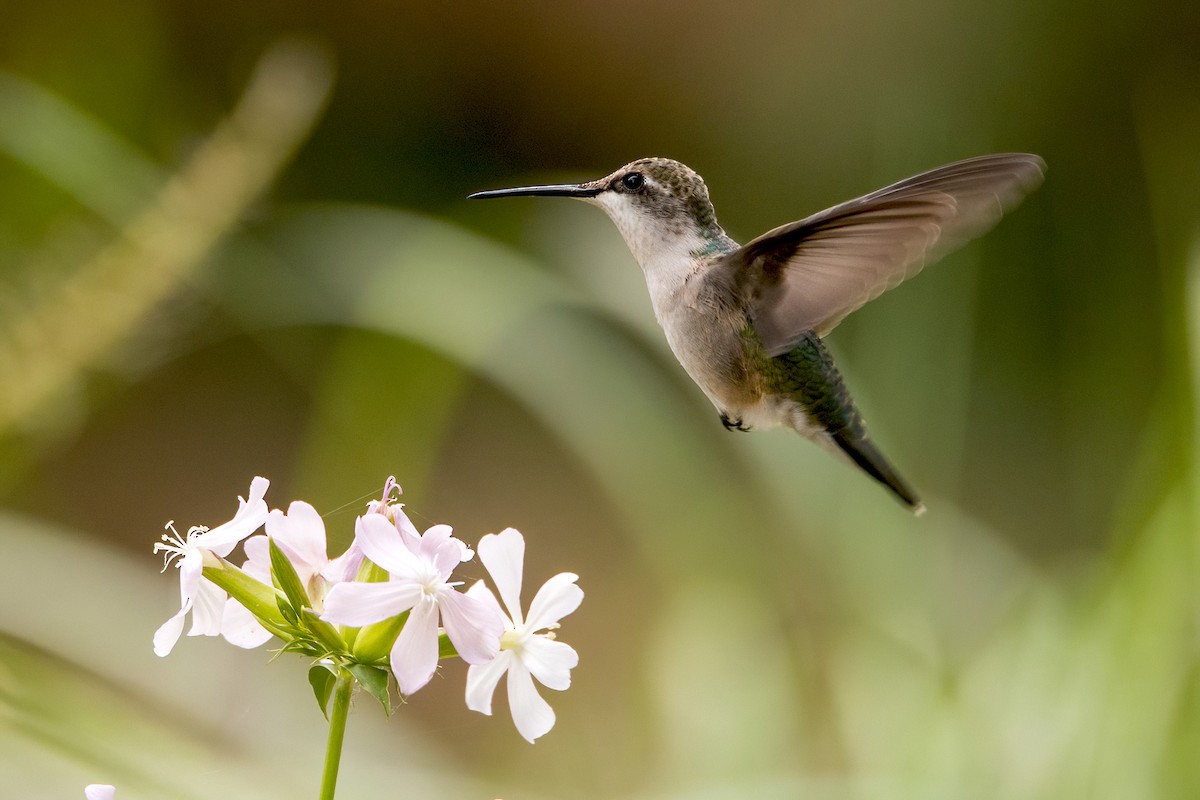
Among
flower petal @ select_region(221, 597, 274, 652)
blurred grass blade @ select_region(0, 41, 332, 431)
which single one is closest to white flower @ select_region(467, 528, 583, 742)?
flower petal @ select_region(221, 597, 274, 652)

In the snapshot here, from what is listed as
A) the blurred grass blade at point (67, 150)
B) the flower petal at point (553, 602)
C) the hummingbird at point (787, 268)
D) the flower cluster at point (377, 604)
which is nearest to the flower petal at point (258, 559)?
the flower cluster at point (377, 604)

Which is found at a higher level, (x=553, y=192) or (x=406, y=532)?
(x=553, y=192)

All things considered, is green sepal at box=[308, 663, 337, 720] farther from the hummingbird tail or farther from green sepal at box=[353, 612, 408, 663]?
the hummingbird tail

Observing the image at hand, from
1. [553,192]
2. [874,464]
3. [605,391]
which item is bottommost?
[874,464]

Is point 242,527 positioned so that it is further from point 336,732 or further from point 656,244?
point 656,244

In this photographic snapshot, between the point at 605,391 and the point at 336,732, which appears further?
the point at 605,391

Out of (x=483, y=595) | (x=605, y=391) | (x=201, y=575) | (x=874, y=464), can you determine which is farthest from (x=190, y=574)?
(x=605, y=391)

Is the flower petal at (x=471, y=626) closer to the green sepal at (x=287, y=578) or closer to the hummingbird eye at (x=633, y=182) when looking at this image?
the green sepal at (x=287, y=578)

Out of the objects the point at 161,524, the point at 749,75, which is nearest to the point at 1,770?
the point at 161,524
